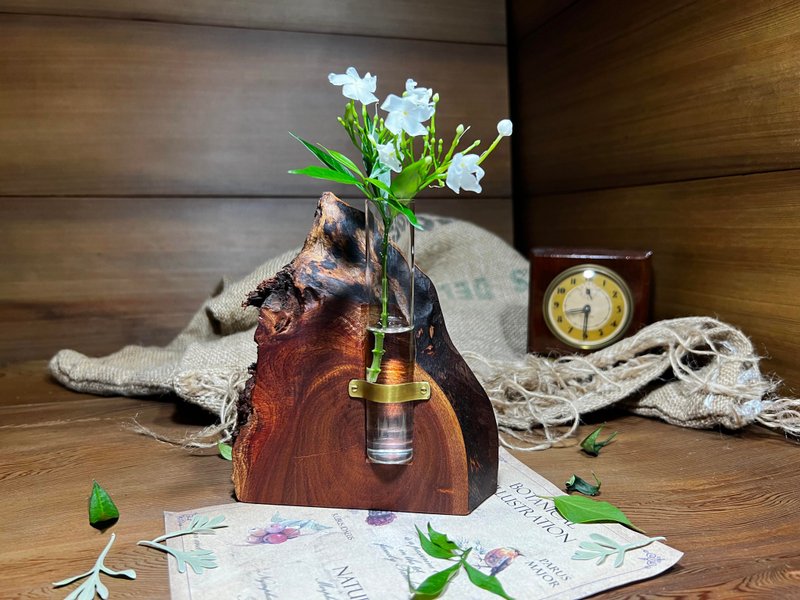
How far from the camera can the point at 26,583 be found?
521mm

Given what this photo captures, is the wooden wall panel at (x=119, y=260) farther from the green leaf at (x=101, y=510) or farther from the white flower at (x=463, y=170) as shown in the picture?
the white flower at (x=463, y=170)

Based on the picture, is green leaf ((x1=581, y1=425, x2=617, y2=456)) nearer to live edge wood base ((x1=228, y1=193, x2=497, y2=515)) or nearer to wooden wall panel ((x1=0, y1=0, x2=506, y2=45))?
live edge wood base ((x1=228, y1=193, x2=497, y2=515))

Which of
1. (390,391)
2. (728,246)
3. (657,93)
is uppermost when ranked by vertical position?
(657,93)

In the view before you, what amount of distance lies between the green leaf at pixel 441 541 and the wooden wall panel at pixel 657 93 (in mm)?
656

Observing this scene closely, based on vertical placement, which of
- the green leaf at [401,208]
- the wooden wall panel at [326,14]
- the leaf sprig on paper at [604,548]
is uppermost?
the wooden wall panel at [326,14]

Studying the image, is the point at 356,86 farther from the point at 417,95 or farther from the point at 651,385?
the point at 651,385

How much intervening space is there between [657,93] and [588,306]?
0.37 meters

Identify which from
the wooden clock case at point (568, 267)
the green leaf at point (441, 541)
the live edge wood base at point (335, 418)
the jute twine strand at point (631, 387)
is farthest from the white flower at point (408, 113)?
the wooden clock case at point (568, 267)

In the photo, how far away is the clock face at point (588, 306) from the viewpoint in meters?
1.01

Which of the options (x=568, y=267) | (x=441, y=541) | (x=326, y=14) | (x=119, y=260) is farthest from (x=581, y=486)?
(x=326, y=14)

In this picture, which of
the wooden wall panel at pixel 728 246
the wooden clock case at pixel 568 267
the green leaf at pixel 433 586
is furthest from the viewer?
the wooden clock case at pixel 568 267

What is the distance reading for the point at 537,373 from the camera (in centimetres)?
95

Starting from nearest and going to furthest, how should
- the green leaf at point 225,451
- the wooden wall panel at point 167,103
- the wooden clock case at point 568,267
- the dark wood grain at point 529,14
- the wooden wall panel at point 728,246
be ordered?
the green leaf at point 225,451 < the wooden wall panel at point 728,246 < the wooden clock case at point 568,267 < the wooden wall panel at point 167,103 < the dark wood grain at point 529,14

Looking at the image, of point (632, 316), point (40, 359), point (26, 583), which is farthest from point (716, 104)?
point (40, 359)
